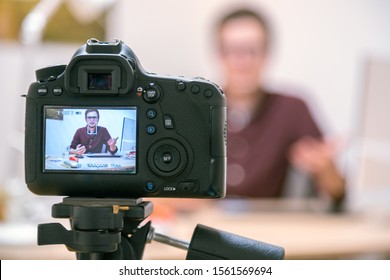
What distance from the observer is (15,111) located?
220cm

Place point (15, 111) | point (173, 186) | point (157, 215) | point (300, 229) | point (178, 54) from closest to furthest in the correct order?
1. point (173, 186)
2. point (157, 215)
3. point (300, 229)
4. point (15, 111)
5. point (178, 54)

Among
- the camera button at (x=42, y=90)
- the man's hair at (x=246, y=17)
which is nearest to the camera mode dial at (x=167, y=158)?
the camera button at (x=42, y=90)

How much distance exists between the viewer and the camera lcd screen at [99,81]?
21.3 inches

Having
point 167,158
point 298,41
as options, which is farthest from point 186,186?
point 298,41

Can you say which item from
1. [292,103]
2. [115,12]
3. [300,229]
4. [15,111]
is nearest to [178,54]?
[115,12]

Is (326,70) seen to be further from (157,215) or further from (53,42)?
(157,215)

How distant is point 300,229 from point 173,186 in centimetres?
129

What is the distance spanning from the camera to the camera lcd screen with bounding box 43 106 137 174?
54 cm

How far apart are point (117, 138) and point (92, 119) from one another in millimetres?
26

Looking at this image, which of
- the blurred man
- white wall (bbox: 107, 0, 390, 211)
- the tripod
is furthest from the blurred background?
the tripod

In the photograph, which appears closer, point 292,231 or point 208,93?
point 208,93

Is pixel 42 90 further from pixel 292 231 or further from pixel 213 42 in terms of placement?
pixel 213 42

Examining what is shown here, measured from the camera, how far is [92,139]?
1.77 ft

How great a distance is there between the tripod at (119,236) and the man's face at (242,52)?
5.69 ft
